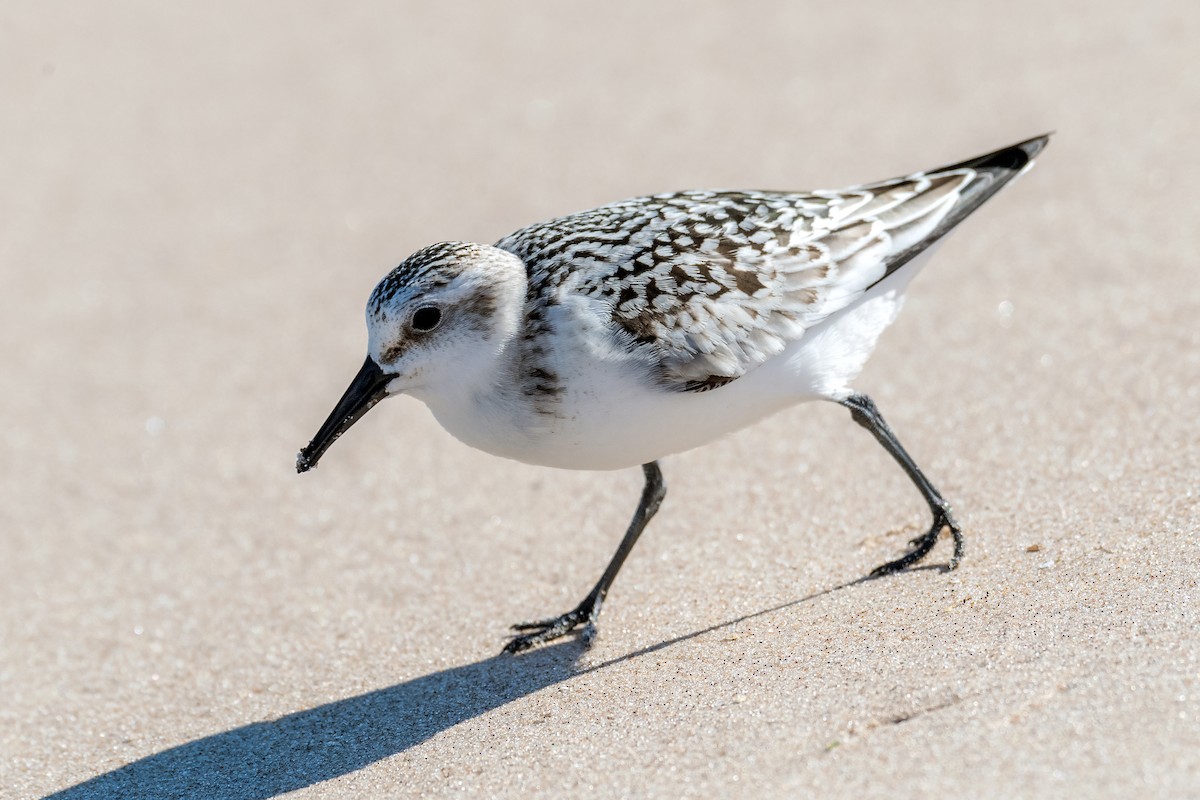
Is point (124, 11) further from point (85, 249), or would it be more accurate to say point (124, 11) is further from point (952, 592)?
point (952, 592)

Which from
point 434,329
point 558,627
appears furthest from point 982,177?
point 558,627

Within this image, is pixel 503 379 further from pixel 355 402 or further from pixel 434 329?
pixel 355 402

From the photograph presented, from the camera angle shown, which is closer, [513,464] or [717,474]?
[717,474]

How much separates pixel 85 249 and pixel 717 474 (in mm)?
4724

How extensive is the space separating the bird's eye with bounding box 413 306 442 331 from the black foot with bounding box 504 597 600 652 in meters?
1.37

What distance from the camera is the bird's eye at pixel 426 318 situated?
448 centimetres

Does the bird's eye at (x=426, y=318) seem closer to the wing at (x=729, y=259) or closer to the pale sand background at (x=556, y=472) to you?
the wing at (x=729, y=259)

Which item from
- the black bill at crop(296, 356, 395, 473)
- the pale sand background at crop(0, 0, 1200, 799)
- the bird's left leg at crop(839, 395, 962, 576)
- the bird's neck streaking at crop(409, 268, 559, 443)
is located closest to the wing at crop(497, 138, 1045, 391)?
the bird's neck streaking at crop(409, 268, 559, 443)

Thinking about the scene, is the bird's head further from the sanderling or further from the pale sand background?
the pale sand background

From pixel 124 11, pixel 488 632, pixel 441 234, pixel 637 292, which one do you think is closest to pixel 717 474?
pixel 488 632

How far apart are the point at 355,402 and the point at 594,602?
4.38ft

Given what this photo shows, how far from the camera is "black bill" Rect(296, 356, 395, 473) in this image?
4.53 m

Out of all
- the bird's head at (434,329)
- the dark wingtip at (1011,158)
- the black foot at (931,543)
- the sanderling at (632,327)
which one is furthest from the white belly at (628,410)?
the dark wingtip at (1011,158)

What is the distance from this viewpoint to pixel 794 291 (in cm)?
479
